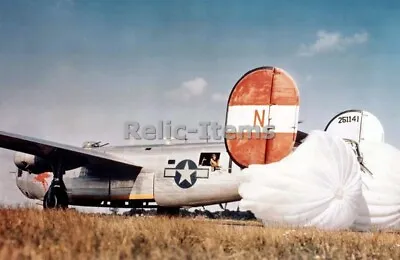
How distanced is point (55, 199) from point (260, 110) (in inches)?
418

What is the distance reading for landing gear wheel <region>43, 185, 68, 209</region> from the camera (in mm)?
23688

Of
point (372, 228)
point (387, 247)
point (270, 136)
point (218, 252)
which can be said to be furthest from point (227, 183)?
point (218, 252)

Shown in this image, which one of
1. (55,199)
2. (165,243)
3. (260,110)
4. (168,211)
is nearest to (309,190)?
(260,110)

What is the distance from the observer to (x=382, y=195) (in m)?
17.0

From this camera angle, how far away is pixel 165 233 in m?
10.4

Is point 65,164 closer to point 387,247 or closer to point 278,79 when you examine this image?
point 278,79

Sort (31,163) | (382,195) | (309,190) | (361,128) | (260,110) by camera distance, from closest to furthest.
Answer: (309,190), (382,195), (260,110), (361,128), (31,163)

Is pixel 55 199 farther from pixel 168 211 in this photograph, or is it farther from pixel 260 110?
pixel 260 110

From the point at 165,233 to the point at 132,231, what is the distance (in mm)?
636

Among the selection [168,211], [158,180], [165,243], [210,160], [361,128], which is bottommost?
[168,211]

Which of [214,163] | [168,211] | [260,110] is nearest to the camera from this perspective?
[260,110]

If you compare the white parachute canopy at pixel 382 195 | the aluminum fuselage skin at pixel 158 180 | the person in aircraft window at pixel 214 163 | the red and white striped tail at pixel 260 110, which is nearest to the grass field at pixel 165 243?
the white parachute canopy at pixel 382 195

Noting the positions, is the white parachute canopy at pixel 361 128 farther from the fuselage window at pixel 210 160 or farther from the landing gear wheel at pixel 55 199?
the landing gear wheel at pixel 55 199

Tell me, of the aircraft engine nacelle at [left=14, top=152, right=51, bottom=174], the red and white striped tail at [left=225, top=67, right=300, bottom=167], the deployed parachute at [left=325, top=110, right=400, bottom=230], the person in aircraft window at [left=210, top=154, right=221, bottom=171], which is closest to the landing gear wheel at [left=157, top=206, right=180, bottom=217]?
the person in aircraft window at [left=210, top=154, right=221, bottom=171]
